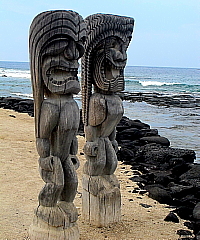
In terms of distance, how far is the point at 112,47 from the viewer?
5.16 m

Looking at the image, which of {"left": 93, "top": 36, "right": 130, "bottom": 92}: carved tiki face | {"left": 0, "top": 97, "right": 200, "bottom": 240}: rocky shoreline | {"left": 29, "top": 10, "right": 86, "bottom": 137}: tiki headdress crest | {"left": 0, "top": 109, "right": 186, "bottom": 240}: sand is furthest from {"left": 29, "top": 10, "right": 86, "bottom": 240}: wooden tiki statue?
{"left": 0, "top": 97, "right": 200, "bottom": 240}: rocky shoreline

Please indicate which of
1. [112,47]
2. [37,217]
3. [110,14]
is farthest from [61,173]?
[110,14]

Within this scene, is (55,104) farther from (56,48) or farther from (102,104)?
(102,104)

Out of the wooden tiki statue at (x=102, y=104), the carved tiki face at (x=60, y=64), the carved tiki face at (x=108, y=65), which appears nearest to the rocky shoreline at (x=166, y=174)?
the wooden tiki statue at (x=102, y=104)

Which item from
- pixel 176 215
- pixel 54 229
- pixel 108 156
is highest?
pixel 108 156

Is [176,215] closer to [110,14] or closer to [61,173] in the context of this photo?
[61,173]

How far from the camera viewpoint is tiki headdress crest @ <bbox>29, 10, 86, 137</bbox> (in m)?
3.96

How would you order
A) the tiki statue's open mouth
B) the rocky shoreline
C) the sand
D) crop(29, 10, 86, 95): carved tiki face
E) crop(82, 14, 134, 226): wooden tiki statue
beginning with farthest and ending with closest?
the rocky shoreline, crop(82, 14, 134, 226): wooden tiki statue, the sand, the tiki statue's open mouth, crop(29, 10, 86, 95): carved tiki face

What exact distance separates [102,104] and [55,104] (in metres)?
1.11

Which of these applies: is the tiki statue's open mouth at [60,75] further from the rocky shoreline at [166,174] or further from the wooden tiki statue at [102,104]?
the rocky shoreline at [166,174]

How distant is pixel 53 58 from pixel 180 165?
5440 mm

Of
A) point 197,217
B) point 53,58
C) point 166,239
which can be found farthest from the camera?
point 197,217

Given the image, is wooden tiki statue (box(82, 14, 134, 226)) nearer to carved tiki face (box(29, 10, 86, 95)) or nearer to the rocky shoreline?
carved tiki face (box(29, 10, 86, 95))

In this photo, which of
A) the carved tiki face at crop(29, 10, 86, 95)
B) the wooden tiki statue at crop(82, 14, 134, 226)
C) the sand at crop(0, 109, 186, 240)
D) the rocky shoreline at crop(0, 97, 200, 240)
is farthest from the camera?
the rocky shoreline at crop(0, 97, 200, 240)
